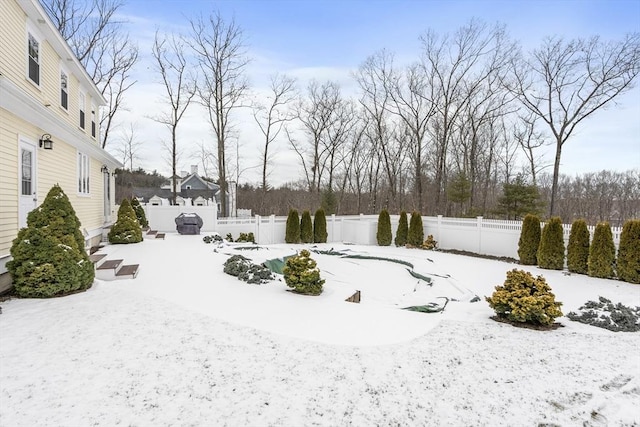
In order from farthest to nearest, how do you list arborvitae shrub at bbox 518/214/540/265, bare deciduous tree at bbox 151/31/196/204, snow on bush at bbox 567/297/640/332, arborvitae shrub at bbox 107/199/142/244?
1. bare deciduous tree at bbox 151/31/196/204
2. arborvitae shrub at bbox 518/214/540/265
3. arborvitae shrub at bbox 107/199/142/244
4. snow on bush at bbox 567/297/640/332

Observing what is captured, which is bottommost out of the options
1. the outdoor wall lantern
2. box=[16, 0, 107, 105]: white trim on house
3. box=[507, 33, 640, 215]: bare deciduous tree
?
the outdoor wall lantern


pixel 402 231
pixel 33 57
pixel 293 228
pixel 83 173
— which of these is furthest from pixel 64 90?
pixel 402 231

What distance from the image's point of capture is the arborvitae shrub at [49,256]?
474 centimetres

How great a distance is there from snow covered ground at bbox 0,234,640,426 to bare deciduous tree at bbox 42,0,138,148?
631 inches

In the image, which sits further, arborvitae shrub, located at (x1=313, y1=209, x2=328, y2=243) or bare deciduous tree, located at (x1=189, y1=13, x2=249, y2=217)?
bare deciduous tree, located at (x1=189, y1=13, x2=249, y2=217)

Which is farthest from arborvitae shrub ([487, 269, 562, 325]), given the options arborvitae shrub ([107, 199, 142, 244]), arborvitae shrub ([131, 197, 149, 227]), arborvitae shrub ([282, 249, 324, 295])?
arborvitae shrub ([131, 197, 149, 227])

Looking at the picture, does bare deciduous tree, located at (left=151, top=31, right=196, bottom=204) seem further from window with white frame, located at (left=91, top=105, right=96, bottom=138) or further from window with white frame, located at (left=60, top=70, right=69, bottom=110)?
window with white frame, located at (left=60, top=70, right=69, bottom=110)

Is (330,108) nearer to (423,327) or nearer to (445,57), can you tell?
(445,57)

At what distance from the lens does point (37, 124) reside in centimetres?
634

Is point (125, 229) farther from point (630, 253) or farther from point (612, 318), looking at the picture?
point (630, 253)

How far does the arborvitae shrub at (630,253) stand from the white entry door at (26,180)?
13087mm

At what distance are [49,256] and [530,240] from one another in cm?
1204

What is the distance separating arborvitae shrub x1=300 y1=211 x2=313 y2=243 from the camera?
15.6 meters

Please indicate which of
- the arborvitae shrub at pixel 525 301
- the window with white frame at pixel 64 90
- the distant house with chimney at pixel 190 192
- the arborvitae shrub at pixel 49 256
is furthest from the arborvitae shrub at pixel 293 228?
the distant house with chimney at pixel 190 192
